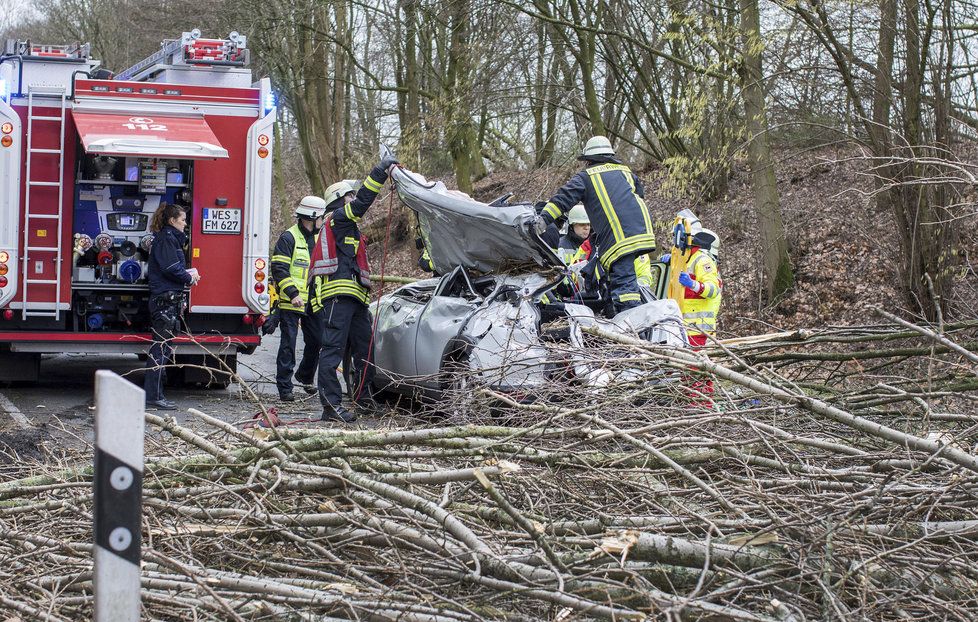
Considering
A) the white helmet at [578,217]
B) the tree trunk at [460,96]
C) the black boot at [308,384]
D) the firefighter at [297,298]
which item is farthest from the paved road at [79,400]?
the tree trunk at [460,96]

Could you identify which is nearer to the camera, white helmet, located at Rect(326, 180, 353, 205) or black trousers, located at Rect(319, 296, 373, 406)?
black trousers, located at Rect(319, 296, 373, 406)

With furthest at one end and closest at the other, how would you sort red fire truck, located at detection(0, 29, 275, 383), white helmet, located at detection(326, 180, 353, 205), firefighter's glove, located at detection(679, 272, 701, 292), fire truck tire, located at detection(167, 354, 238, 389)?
fire truck tire, located at detection(167, 354, 238, 389) → red fire truck, located at detection(0, 29, 275, 383) → white helmet, located at detection(326, 180, 353, 205) → firefighter's glove, located at detection(679, 272, 701, 292)

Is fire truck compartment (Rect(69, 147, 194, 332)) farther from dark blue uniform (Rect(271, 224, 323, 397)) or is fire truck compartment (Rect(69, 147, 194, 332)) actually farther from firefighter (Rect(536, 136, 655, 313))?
firefighter (Rect(536, 136, 655, 313))

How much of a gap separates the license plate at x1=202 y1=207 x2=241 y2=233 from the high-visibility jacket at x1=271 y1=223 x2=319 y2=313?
45 cm

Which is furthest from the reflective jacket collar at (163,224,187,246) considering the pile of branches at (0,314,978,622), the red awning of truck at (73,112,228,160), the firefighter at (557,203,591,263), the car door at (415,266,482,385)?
the pile of branches at (0,314,978,622)

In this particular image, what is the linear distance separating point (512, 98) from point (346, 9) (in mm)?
6827

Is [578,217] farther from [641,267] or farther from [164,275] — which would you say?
[164,275]

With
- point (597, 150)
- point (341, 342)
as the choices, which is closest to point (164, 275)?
point (341, 342)

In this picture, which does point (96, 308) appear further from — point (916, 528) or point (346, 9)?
point (346, 9)

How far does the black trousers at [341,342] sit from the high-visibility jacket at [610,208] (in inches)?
72.2

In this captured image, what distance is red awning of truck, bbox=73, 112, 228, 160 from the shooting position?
9391 millimetres

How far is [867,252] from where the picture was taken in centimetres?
1495

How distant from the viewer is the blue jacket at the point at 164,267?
9.58 meters

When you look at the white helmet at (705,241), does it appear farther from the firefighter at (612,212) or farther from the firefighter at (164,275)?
the firefighter at (164,275)
